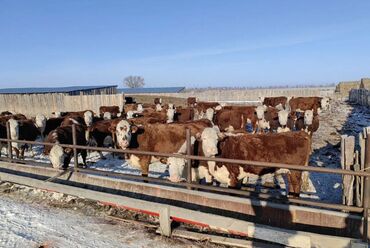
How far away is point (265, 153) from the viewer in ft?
19.3

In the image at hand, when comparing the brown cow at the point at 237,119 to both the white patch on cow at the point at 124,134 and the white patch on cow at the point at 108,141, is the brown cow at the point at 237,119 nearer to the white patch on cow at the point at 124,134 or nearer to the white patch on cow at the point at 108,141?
the white patch on cow at the point at 108,141

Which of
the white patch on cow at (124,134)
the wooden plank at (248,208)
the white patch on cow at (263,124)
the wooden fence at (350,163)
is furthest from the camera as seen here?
the white patch on cow at (263,124)

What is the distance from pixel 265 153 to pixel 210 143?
1.05 m

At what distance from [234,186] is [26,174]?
482 cm

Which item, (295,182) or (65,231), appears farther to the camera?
(295,182)

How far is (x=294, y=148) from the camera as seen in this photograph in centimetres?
582

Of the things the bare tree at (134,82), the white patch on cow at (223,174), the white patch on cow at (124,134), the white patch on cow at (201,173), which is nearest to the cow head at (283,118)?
the white patch on cow at (201,173)

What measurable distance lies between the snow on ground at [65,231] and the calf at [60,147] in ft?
5.04

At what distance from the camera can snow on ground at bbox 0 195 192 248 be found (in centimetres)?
425

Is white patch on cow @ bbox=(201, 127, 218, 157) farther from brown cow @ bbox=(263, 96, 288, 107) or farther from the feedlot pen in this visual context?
brown cow @ bbox=(263, 96, 288, 107)

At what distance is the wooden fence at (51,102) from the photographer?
25875mm

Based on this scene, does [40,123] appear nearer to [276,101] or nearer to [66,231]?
[66,231]

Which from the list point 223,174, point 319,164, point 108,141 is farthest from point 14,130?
point 319,164

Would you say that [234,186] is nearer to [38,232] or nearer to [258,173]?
[258,173]
